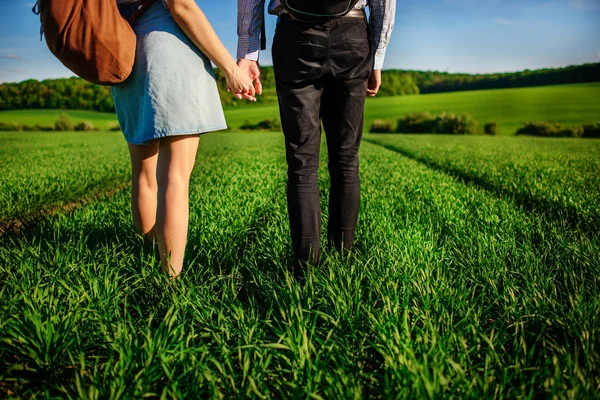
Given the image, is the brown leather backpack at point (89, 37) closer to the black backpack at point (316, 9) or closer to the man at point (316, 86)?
the man at point (316, 86)

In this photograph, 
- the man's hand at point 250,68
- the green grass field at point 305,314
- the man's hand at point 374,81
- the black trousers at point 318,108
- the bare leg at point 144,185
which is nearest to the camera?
the green grass field at point 305,314

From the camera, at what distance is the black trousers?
198cm

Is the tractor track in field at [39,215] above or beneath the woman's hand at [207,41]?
beneath

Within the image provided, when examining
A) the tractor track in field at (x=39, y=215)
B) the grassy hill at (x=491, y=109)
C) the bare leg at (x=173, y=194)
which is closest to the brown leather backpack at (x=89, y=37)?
the bare leg at (x=173, y=194)

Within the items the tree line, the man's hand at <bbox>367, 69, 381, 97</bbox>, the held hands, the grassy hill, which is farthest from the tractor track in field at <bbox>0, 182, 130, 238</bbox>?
the grassy hill

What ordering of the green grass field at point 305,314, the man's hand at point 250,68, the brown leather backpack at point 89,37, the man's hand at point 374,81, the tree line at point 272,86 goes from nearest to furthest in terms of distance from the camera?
the green grass field at point 305,314
the brown leather backpack at point 89,37
the man's hand at point 250,68
the man's hand at point 374,81
the tree line at point 272,86

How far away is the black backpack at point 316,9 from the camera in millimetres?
1877

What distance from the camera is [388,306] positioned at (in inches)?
63.2

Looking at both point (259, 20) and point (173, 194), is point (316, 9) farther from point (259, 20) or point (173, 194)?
point (173, 194)

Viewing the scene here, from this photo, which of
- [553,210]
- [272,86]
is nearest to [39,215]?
[553,210]

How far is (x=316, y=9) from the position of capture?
74.1 inches

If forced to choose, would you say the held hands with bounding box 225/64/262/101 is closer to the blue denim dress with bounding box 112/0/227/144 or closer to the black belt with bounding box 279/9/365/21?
the blue denim dress with bounding box 112/0/227/144

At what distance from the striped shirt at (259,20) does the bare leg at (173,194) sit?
22.0 inches

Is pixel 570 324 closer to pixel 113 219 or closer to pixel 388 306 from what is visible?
pixel 388 306
